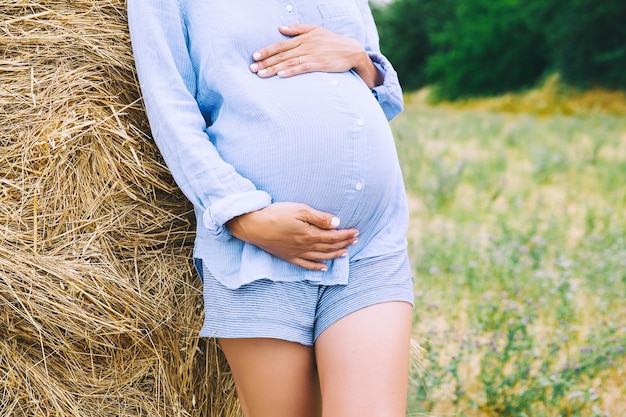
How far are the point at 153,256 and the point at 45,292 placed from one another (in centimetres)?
31

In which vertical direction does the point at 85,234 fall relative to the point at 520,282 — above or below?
above

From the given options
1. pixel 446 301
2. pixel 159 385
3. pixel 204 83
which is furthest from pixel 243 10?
pixel 446 301

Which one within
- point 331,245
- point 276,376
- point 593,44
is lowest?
point 593,44

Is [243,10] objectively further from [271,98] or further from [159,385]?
[159,385]

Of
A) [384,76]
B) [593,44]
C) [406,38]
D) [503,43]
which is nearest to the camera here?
[384,76]

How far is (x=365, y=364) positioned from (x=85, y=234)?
2.49ft

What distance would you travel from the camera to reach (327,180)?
1549mm

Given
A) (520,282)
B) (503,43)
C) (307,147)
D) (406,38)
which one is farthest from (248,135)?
(406,38)

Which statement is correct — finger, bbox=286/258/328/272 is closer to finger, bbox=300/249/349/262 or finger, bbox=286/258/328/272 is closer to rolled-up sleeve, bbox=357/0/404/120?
finger, bbox=300/249/349/262

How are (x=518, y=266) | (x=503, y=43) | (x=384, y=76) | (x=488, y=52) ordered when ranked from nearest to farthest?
1. (x=384, y=76)
2. (x=518, y=266)
3. (x=503, y=43)
4. (x=488, y=52)

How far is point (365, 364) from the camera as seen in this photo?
1.48 metres

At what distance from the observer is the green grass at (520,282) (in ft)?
9.43

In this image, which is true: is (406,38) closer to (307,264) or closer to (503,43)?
(503,43)

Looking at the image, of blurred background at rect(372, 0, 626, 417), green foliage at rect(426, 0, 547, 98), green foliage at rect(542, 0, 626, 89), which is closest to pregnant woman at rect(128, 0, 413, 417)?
blurred background at rect(372, 0, 626, 417)
